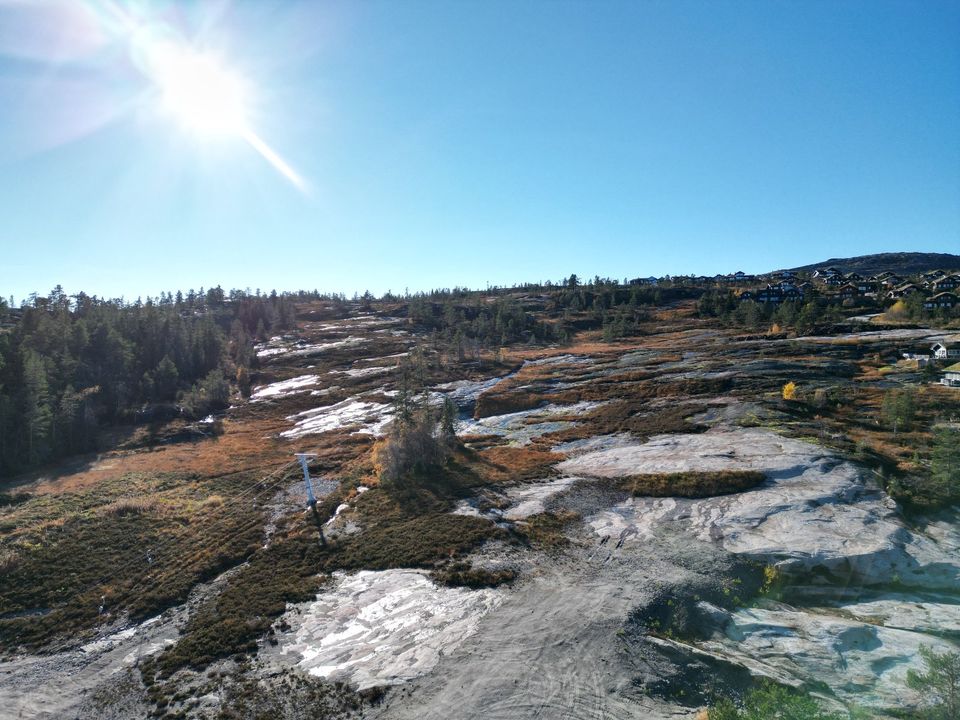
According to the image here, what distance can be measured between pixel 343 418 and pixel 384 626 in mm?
56558

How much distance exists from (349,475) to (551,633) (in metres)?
32.3

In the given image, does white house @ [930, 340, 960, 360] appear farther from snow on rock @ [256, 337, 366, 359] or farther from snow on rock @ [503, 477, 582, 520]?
snow on rock @ [256, 337, 366, 359]

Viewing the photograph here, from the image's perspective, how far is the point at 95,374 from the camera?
90.1 metres

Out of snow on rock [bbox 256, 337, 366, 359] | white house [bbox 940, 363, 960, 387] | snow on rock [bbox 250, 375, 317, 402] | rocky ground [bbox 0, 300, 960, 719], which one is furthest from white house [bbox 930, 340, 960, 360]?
snow on rock [bbox 256, 337, 366, 359]

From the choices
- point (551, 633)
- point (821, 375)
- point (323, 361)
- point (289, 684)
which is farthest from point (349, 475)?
point (323, 361)

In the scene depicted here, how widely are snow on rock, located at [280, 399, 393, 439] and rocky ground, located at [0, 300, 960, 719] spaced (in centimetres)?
2481

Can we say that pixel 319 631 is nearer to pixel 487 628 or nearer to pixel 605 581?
pixel 487 628

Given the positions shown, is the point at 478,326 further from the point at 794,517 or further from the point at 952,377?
the point at 794,517

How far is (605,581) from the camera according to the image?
2384cm

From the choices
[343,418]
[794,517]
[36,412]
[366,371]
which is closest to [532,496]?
→ [794,517]

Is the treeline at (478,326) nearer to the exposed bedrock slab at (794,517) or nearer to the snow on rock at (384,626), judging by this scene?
the exposed bedrock slab at (794,517)

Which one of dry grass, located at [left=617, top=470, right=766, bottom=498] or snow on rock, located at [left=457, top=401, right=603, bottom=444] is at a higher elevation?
dry grass, located at [left=617, top=470, right=766, bottom=498]

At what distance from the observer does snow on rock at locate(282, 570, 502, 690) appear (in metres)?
19.8

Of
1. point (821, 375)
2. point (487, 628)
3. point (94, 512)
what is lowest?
point (94, 512)
